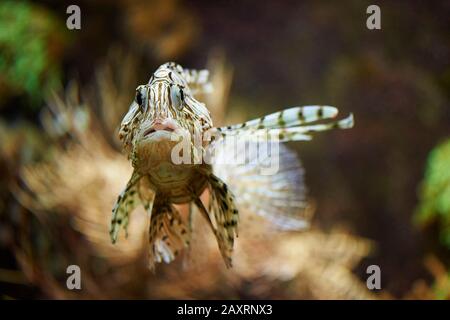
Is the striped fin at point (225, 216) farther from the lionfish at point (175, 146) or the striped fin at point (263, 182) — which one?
the striped fin at point (263, 182)

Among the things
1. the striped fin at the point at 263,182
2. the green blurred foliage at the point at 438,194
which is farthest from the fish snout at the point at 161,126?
the green blurred foliage at the point at 438,194

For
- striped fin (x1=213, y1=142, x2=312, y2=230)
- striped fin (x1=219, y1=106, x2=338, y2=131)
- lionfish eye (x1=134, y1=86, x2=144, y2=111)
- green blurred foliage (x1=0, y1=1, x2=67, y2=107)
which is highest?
green blurred foliage (x1=0, y1=1, x2=67, y2=107)

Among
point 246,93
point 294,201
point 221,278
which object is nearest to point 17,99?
point 246,93

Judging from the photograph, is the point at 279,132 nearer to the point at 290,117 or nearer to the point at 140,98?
the point at 290,117

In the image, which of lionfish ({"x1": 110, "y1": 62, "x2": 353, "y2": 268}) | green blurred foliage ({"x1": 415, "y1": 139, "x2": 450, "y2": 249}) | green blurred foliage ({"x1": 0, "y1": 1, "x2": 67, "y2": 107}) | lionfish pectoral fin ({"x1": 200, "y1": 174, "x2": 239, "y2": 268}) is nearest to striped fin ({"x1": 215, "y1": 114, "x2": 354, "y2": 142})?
lionfish ({"x1": 110, "y1": 62, "x2": 353, "y2": 268})

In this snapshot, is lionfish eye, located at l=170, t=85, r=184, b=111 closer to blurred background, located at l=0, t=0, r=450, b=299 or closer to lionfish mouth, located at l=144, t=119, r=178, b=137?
lionfish mouth, located at l=144, t=119, r=178, b=137
